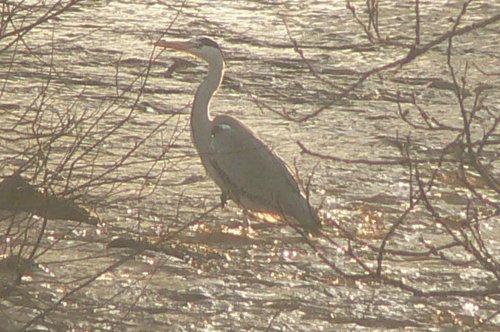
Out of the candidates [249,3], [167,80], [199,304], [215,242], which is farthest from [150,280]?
[249,3]

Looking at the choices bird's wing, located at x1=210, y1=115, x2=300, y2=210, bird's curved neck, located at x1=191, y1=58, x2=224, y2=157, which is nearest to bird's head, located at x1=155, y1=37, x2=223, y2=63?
bird's curved neck, located at x1=191, y1=58, x2=224, y2=157

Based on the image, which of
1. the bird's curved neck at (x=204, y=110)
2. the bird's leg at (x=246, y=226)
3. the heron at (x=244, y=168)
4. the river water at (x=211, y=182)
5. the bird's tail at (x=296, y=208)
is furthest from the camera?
the bird's curved neck at (x=204, y=110)

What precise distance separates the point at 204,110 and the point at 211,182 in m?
0.49

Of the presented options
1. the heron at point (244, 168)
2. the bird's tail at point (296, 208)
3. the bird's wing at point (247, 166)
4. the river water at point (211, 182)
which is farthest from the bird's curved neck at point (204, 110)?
the bird's tail at point (296, 208)

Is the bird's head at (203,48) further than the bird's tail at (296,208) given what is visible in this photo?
Yes

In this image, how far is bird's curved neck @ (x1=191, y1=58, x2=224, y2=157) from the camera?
365 inches

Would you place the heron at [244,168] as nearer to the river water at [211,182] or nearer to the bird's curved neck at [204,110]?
the bird's curved neck at [204,110]

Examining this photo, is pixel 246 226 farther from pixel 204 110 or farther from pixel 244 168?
pixel 204 110

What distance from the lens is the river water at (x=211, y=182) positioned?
681cm

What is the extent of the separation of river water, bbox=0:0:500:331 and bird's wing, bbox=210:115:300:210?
18 cm

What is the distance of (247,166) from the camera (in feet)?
29.3

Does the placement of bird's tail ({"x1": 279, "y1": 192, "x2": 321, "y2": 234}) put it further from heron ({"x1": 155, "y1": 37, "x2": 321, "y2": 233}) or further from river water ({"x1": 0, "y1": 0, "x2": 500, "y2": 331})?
river water ({"x1": 0, "y1": 0, "x2": 500, "y2": 331})

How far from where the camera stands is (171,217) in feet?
28.1

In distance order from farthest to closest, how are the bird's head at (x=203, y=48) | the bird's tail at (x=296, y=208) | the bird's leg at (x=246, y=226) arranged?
1. the bird's head at (x=203, y=48)
2. the bird's leg at (x=246, y=226)
3. the bird's tail at (x=296, y=208)
